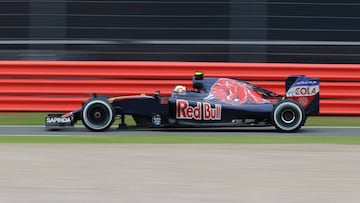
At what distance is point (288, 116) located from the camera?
1102 cm

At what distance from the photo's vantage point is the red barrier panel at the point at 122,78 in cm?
1347

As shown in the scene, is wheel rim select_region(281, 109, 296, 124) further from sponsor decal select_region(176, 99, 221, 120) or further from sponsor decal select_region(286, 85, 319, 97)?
sponsor decal select_region(176, 99, 221, 120)

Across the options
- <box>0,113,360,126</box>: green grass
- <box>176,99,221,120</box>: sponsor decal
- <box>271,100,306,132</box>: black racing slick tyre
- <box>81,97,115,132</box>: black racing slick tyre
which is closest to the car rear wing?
<box>271,100,306,132</box>: black racing slick tyre

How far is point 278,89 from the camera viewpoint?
13477 mm

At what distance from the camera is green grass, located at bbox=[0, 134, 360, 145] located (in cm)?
950

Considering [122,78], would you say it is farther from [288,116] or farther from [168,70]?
[288,116]

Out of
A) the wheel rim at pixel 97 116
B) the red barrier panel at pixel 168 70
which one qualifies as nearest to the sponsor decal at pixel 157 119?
the wheel rim at pixel 97 116

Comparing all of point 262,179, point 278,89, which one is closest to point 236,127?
point 278,89

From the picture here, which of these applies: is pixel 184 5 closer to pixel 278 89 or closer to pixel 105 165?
pixel 278 89

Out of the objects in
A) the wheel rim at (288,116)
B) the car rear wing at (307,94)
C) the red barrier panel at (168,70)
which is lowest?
the wheel rim at (288,116)

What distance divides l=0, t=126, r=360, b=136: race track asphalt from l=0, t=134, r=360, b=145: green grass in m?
0.56

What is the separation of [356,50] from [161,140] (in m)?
6.00

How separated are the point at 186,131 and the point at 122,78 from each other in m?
2.78

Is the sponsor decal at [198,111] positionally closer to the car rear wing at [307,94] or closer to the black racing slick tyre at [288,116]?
the black racing slick tyre at [288,116]
